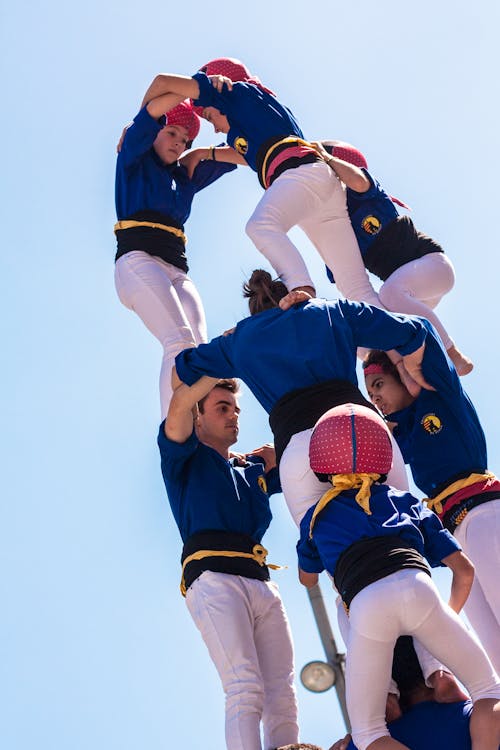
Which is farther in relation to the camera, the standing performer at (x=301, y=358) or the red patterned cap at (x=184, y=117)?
the red patterned cap at (x=184, y=117)

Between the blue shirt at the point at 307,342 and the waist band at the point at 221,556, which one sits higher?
the blue shirt at the point at 307,342

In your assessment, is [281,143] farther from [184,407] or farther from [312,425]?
[312,425]

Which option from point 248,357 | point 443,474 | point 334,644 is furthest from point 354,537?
point 334,644

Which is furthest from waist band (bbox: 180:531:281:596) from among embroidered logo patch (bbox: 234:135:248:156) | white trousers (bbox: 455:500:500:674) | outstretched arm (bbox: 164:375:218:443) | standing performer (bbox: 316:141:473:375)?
embroidered logo patch (bbox: 234:135:248:156)

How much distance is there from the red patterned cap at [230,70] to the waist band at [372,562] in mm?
Answer: 4408

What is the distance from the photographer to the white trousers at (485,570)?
20.3 feet

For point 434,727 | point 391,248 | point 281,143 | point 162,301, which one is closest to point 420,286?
point 391,248

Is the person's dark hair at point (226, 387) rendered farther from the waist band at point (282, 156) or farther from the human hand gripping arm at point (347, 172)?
the human hand gripping arm at point (347, 172)

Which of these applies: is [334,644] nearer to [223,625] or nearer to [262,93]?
[223,625]

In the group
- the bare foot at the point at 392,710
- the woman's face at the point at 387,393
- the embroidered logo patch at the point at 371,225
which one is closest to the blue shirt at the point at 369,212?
the embroidered logo patch at the point at 371,225

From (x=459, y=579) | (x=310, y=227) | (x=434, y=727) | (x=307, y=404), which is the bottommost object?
(x=434, y=727)

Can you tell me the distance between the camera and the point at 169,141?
892cm

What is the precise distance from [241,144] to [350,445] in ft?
11.7

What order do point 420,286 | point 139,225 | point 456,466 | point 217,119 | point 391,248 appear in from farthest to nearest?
point 139,225, point 217,119, point 391,248, point 420,286, point 456,466
